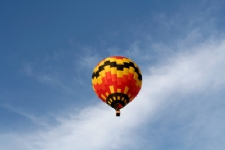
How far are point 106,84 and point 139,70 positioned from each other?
466 centimetres

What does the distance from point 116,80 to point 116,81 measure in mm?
109

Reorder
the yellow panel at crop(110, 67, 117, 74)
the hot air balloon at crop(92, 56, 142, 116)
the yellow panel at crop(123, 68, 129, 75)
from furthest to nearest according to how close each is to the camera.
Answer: the yellow panel at crop(123, 68, 129, 75)
the yellow panel at crop(110, 67, 117, 74)
the hot air balloon at crop(92, 56, 142, 116)

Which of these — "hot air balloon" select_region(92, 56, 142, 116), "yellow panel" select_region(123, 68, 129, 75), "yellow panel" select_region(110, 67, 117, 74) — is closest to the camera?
"hot air balloon" select_region(92, 56, 142, 116)

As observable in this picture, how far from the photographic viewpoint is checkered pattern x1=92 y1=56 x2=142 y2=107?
39.5 m

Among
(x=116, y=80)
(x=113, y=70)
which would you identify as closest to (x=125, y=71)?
(x=113, y=70)

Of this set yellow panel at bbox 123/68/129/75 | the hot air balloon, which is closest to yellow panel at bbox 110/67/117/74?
the hot air balloon

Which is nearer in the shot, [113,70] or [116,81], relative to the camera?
[116,81]

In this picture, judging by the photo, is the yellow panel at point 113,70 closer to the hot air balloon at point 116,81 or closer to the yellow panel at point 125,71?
the hot air balloon at point 116,81

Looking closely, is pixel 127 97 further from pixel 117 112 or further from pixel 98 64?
pixel 98 64

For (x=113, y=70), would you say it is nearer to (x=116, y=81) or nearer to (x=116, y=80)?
(x=116, y=80)

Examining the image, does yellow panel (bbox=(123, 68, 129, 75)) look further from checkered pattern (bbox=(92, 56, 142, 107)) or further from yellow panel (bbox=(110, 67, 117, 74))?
yellow panel (bbox=(110, 67, 117, 74))

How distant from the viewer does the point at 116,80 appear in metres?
39.5

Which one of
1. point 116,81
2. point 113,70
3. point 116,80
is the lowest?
point 116,81

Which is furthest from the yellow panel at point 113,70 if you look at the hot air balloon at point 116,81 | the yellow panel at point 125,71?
the yellow panel at point 125,71
